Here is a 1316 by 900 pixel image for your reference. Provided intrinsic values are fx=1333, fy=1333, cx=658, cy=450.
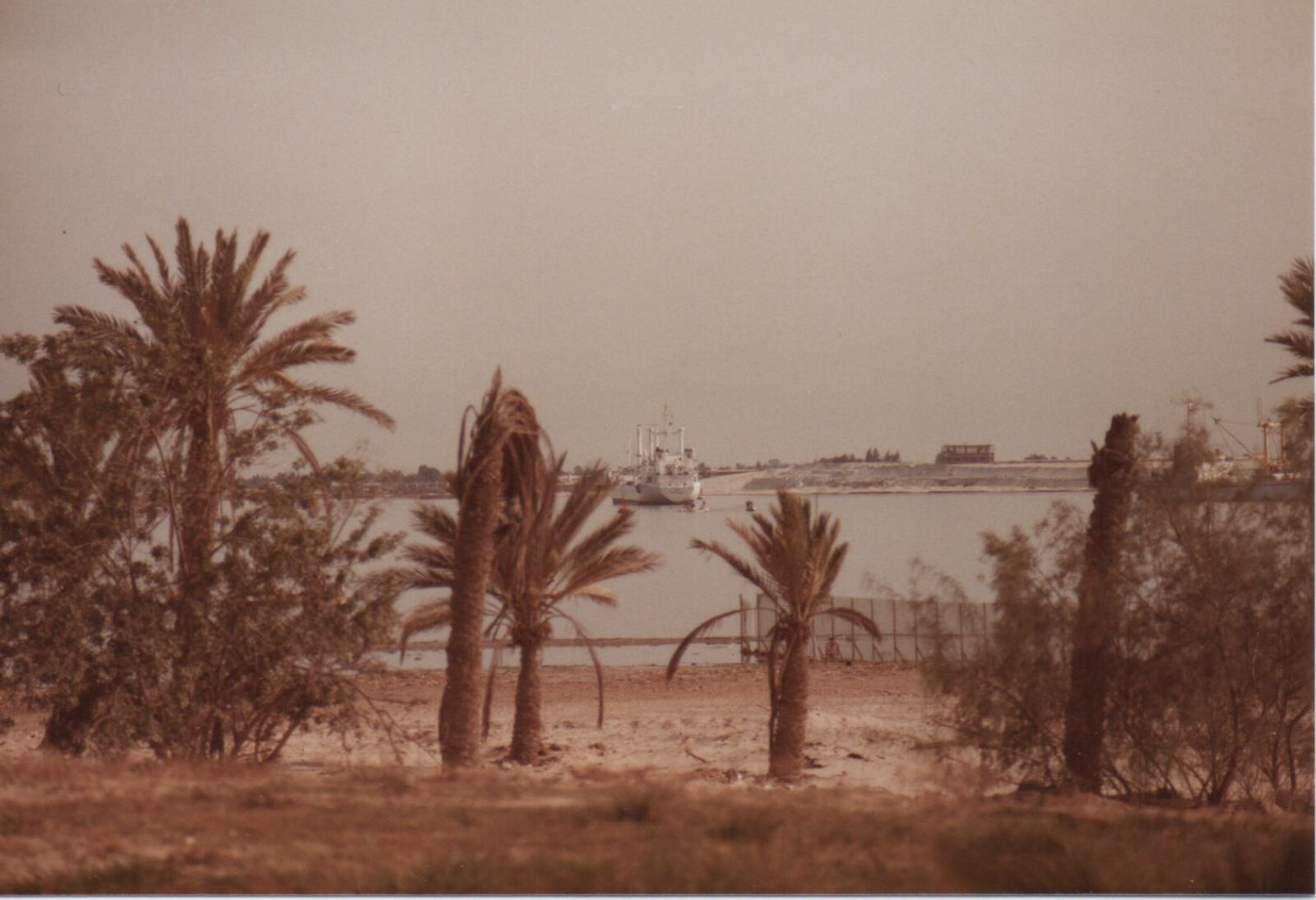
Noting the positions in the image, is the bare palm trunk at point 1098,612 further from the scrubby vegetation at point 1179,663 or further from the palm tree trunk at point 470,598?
the palm tree trunk at point 470,598

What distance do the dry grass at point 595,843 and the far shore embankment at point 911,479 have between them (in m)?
10.2

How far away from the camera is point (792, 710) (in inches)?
757

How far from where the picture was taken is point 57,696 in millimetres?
14781

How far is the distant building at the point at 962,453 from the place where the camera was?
25.6 meters

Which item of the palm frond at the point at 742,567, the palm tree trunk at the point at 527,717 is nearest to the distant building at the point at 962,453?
the palm frond at the point at 742,567

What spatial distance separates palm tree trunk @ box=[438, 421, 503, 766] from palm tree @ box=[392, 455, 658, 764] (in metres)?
2.27

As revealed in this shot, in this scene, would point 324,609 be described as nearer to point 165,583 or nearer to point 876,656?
point 165,583

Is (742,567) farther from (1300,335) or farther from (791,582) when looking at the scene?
(1300,335)

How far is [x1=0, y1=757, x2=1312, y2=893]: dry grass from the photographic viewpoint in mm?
10133

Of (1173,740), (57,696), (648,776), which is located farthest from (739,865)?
(57,696)

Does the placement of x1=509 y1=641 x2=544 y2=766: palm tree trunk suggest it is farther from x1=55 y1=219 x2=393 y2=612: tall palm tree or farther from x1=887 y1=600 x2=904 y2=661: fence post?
x1=887 y1=600 x2=904 y2=661: fence post

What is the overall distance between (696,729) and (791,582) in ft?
18.0

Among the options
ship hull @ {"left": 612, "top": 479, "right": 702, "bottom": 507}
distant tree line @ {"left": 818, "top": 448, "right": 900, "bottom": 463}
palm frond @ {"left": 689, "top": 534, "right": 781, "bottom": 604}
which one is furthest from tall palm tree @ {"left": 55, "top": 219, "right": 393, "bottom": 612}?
ship hull @ {"left": 612, "top": 479, "right": 702, "bottom": 507}

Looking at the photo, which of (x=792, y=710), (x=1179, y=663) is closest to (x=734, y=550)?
(x=792, y=710)
